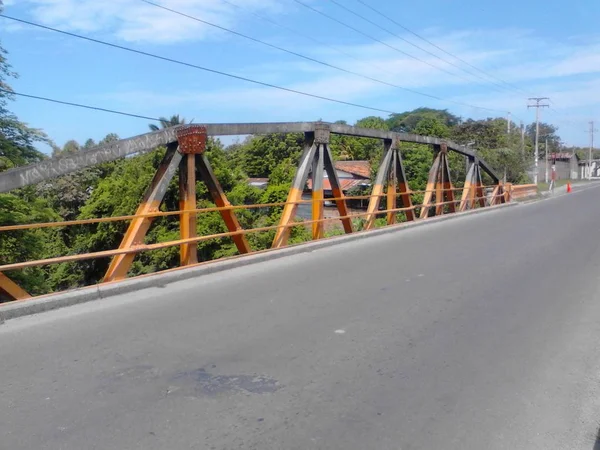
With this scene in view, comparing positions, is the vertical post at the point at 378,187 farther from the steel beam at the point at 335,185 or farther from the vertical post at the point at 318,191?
the vertical post at the point at 318,191

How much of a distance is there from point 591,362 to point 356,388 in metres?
2.45

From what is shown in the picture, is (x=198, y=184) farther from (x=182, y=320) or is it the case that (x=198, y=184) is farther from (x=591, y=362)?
(x=591, y=362)

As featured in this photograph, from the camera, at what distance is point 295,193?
1323 cm

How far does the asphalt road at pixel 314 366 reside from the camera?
4109 millimetres

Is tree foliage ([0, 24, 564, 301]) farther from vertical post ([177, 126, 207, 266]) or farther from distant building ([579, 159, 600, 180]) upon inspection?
distant building ([579, 159, 600, 180])

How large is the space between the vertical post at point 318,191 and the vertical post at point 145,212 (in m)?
4.55

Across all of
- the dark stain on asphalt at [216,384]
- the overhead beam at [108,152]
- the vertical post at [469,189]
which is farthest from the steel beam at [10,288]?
the vertical post at [469,189]

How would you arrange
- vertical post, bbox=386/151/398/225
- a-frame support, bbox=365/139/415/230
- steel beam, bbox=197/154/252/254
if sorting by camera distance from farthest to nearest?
vertical post, bbox=386/151/398/225
a-frame support, bbox=365/139/415/230
steel beam, bbox=197/154/252/254

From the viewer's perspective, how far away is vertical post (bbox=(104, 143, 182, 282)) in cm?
914

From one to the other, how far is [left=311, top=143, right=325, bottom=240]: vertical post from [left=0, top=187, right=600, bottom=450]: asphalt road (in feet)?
15.0

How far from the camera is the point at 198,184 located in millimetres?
24391

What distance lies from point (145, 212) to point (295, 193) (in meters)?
4.30

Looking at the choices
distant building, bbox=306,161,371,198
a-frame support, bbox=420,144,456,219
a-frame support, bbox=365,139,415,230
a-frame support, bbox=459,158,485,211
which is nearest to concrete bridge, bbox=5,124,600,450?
a-frame support, bbox=365,139,415,230

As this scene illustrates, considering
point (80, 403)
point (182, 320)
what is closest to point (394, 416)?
point (80, 403)
